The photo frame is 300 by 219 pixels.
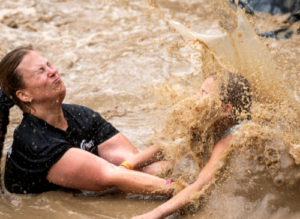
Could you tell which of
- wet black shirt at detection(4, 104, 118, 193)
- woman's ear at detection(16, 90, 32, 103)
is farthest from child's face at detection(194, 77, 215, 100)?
woman's ear at detection(16, 90, 32, 103)

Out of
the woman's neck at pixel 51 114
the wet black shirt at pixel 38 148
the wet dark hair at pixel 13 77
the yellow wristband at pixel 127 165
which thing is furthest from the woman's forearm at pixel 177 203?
the wet dark hair at pixel 13 77

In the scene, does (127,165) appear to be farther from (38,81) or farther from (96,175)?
(38,81)

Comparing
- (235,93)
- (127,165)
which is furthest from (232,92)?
(127,165)

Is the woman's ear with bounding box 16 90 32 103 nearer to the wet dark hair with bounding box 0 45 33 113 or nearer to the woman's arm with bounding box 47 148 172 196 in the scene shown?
the wet dark hair with bounding box 0 45 33 113

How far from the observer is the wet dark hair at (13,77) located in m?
2.70

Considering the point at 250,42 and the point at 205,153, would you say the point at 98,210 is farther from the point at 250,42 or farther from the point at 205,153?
the point at 250,42

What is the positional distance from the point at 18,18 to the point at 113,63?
240cm

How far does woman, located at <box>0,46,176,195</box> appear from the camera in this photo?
8.37ft

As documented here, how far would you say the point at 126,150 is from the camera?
10.3ft

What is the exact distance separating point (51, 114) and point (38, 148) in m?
0.35

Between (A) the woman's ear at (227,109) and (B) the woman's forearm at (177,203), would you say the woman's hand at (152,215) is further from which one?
(A) the woman's ear at (227,109)

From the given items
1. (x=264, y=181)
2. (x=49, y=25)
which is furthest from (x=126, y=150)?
(x=49, y=25)

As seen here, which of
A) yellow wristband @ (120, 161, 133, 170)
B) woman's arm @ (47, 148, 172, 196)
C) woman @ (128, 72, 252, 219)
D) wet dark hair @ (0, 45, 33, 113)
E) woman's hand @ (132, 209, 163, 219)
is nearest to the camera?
woman's hand @ (132, 209, 163, 219)

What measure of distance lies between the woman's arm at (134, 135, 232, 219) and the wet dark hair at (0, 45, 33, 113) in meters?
1.33
